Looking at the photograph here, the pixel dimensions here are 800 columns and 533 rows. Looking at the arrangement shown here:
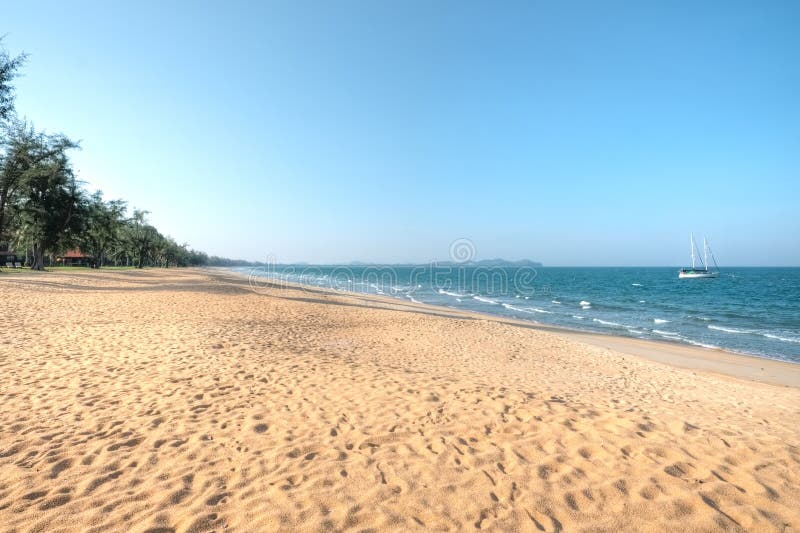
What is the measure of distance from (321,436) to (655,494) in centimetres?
406

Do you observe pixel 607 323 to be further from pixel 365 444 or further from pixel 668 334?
pixel 365 444

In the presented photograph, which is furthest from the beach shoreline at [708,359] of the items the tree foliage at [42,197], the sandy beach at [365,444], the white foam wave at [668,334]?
the tree foliage at [42,197]

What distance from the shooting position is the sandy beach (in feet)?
11.5

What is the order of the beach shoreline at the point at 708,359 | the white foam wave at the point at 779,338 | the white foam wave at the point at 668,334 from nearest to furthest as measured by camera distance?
the beach shoreline at the point at 708,359, the white foam wave at the point at 779,338, the white foam wave at the point at 668,334

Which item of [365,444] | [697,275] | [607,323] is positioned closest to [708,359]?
[607,323]

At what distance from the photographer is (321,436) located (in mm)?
5043

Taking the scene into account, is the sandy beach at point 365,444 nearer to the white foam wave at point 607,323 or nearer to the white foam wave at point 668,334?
the white foam wave at point 668,334

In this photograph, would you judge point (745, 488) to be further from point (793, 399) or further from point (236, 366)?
point (236, 366)

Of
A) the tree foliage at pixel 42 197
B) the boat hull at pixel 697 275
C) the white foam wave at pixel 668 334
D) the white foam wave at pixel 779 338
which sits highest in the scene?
the tree foliage at pixel 42 197

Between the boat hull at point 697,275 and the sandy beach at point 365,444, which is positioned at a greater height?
the boat hull at point 697,275

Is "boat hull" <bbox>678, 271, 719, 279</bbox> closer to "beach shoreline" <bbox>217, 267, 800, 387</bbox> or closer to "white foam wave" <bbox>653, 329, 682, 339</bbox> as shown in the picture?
"white foam wave" <bbox>653, 329, 682, 339</bbox>

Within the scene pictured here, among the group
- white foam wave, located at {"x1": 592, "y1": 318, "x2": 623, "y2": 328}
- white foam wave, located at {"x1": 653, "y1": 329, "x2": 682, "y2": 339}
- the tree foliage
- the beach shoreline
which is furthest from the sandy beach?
the tree foliage

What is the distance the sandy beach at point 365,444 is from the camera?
11.5 feet

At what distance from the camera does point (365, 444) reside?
4.86 metres
